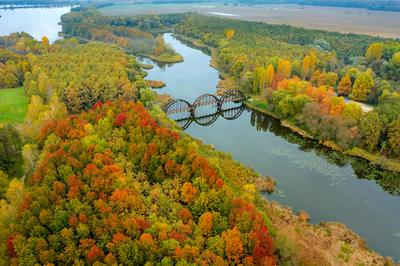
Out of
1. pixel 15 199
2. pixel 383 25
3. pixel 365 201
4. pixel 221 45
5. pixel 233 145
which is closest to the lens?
pixel 15 199

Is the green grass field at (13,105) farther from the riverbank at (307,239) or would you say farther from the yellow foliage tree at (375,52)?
the yellow foliage tree at (375,52)

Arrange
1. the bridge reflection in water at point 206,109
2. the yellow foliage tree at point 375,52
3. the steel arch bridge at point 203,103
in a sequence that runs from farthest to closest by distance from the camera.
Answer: the yellow foliage tree at point 375,52 < the steel arch bridge at point 203,103 < the bridge reflection in water at point 206,109

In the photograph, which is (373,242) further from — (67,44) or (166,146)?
(67,44)

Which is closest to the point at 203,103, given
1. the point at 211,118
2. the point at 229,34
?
the point at 211,118

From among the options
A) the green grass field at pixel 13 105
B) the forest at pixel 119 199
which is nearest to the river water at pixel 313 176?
the forest at pixel 119 199

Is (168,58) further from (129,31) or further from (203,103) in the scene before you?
(203,103)

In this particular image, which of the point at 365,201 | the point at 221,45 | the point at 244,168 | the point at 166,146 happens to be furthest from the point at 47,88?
the point at 221,45
